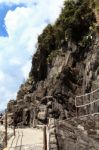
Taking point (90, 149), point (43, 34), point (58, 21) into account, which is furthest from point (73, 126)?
point (43, 34)

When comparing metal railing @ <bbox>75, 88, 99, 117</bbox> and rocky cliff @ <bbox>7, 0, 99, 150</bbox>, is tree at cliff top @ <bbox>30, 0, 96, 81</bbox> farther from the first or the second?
metal railing @ <bbox>75, 88, 99, 117</bbox>

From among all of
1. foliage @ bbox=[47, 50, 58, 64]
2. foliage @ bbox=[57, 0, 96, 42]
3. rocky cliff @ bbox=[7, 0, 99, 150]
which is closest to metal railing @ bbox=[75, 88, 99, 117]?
rocky cliff @ bbox=[7, 0, 99, 150]

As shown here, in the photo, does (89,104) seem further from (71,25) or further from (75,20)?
(71,25)

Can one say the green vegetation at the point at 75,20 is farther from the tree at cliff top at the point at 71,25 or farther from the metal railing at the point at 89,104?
the metal railing at the point at 89,104

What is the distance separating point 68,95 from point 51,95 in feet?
9.70

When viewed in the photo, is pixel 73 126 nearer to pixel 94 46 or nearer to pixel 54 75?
pixel 94 46

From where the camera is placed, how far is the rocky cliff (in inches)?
1542

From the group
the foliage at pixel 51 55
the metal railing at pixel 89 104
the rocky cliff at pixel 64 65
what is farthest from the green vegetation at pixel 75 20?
the metal railing at pixel 89 104

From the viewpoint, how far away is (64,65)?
45.4 m

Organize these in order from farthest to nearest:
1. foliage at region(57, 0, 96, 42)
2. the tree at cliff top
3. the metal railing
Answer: the tree at cliff top
foliage at region(57, 0, 96, 42)
the metal railing

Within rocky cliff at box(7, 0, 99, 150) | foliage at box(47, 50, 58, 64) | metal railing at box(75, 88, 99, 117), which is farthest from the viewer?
A: foliage at box(47, 50, 58, 64)

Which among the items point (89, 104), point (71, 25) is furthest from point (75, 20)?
point (89, 104)

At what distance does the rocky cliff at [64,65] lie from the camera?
1542 inches

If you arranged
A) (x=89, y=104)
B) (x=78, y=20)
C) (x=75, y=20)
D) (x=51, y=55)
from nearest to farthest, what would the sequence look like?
(x=89, y=104), (x=75, y=20), (x=78, y=20), (x=51, y=55)
